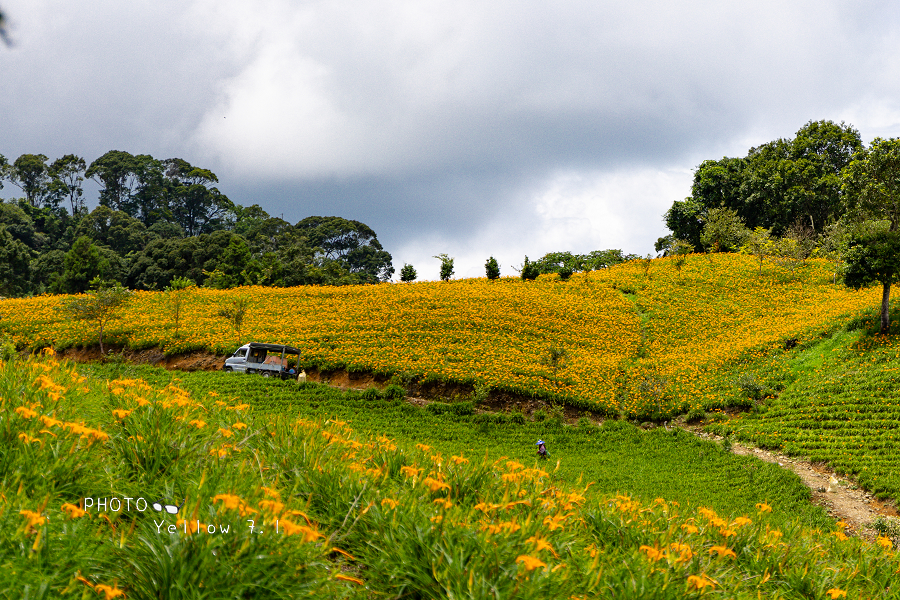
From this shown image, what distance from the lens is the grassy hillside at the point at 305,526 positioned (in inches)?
108

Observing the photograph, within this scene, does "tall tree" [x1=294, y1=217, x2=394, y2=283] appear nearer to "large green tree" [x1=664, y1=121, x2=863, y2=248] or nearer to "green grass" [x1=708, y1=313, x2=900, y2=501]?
"large green tree" [x1=664, y1=121, x2=863, y2=248]

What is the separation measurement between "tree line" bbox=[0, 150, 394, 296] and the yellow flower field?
1542 centimetres

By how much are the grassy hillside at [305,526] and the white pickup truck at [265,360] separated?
1692cm

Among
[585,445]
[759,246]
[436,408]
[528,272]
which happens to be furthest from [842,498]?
[759,246]

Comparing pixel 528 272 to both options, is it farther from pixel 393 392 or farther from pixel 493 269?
pixel 393 392

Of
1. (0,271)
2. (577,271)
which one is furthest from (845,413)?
(0,271)

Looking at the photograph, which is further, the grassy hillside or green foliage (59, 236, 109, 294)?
green foliage (59, 236, 109, 294)

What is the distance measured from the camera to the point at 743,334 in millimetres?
29703

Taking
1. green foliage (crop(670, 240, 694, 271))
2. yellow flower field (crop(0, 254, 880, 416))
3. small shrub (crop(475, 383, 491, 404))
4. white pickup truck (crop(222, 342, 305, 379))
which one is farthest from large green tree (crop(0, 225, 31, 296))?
green foliage (crop(670, 240, 694, 271))

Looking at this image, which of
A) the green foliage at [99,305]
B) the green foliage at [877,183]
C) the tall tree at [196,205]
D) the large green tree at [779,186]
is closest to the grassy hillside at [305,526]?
the green foliage at [99,305]

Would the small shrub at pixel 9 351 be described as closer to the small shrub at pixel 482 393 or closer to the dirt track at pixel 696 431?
the dirt track at pixel 696 431

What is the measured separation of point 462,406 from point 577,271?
2918cm

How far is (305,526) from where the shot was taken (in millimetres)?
3027

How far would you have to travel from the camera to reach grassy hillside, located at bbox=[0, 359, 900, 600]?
274 cm
